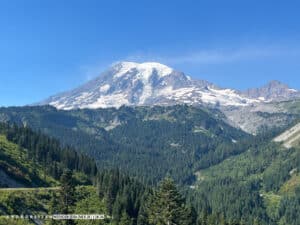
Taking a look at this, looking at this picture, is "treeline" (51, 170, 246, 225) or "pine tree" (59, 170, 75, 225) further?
"pine tree" (59, 170, 75, 225)

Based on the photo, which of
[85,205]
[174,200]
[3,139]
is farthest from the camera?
[3,139]

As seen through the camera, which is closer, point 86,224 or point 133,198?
point 86,224

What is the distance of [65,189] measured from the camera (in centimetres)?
8538

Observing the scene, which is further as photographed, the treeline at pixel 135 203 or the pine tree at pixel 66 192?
the pine tree at pixel 66 192

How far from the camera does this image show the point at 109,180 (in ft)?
539

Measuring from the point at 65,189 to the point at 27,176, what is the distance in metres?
73.3

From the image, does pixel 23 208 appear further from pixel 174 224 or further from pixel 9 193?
pixel 174 224

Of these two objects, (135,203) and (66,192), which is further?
(135,203)

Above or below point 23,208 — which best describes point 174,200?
above

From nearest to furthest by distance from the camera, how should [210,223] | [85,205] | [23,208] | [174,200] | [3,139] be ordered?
1. [174,200]
2. [23,208]
3. [85,205]
4. [210,223]
5. [3,139]

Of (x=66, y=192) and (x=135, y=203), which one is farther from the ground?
(x=66, y=192)

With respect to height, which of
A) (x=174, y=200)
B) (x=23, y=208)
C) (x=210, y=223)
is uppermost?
(x=174, y=200)

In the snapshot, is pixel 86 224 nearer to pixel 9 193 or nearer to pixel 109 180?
pixel 9 193

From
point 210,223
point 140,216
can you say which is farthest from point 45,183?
point 210,223
